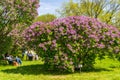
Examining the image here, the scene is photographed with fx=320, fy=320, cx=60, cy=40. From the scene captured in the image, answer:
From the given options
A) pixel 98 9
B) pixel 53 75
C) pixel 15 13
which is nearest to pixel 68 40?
pixel 53 75

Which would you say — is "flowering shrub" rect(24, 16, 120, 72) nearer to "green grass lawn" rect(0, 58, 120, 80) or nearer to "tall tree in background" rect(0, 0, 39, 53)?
"green grass lawn" rect(0, 58, 120, 80)

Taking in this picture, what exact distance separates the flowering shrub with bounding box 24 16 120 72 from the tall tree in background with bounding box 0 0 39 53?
794 cm

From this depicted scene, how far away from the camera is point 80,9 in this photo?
182 ft

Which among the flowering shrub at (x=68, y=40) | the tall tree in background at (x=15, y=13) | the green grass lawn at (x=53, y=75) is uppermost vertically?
the tall tree in background at (x=15, y=13)

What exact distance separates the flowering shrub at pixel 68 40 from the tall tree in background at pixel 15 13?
26.1 ft

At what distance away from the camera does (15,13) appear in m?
29.2

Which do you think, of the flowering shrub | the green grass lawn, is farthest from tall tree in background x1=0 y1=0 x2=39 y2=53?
the green grass lawn

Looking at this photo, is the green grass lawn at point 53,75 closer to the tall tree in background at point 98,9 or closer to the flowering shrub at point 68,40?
the flowering shrub at point 68,40

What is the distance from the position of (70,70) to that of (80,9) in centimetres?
3585

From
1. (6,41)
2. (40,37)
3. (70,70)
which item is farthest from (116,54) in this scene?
(6,41)

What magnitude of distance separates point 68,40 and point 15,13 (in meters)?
9.91

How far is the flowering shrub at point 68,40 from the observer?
2056 cm

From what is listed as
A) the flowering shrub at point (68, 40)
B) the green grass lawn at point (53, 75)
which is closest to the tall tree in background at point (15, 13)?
the flowering shrub at point (68, 40)

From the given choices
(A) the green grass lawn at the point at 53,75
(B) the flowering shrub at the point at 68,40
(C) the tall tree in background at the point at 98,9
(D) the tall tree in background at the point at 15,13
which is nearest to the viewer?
(A) the green grass lawn at the point at 53,75
